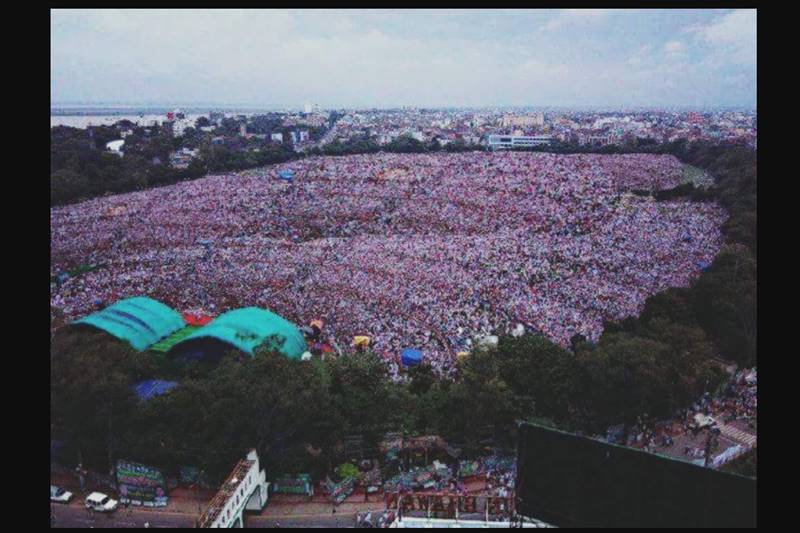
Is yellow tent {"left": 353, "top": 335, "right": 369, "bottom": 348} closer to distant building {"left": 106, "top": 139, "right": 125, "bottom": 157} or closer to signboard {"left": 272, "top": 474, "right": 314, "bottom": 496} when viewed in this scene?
signboard {"left": 272, "top": 474, "right": 314, "bottom": 496}

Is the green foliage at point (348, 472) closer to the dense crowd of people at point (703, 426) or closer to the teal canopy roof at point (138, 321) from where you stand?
the dense crowd of people at point (703, 426)

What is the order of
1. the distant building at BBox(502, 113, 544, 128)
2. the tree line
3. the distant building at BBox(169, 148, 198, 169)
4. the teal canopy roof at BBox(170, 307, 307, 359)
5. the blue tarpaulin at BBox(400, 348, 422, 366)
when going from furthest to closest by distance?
the distant building at BBox(502, 113, 544, 128) → the distant building at BBox(169, 148, 198, 169) → the blue tarpaulin at BBox(400, 348, 422, 366) → the teal canopy roof at BBox(170, 307, 307, 359) → the tree line

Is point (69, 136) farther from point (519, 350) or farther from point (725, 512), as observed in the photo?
point (725, 512)

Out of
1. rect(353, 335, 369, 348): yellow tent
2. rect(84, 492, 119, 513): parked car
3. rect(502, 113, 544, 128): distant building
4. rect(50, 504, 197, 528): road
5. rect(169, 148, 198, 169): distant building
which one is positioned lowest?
rect(50, 504, 197, 528): road

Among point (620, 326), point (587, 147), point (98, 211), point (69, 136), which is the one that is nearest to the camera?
point (620, 326)

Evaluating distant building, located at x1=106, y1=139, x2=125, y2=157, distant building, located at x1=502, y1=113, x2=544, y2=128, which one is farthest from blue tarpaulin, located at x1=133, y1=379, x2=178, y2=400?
distant building, located at x1=502, y1=113, x2=544, y2=128

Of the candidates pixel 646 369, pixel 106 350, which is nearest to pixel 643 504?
pixel 646 369
